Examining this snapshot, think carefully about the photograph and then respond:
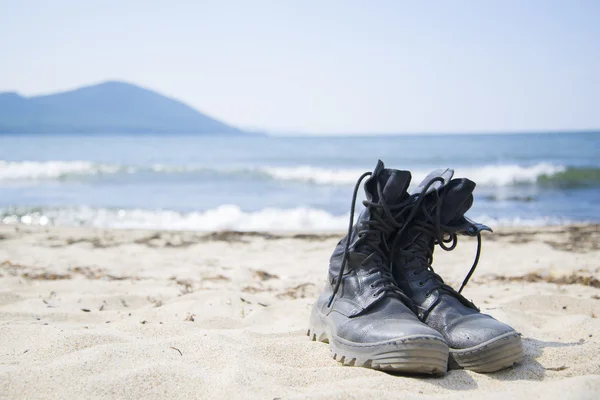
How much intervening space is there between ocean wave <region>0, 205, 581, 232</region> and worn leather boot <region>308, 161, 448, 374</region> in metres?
5.18

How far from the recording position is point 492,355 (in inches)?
72.5

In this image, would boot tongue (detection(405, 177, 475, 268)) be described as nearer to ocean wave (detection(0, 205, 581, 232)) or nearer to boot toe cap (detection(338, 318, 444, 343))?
boot toe cap (detection(338, 318, 444, 343))

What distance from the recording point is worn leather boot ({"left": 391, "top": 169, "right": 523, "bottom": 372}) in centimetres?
187

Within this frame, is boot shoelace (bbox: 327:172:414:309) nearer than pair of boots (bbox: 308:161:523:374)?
No

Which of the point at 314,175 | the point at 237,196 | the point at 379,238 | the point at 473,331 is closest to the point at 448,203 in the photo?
the point at 379,238

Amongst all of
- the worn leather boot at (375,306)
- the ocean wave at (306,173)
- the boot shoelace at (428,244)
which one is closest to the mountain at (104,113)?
the ocean wave at (306,173)

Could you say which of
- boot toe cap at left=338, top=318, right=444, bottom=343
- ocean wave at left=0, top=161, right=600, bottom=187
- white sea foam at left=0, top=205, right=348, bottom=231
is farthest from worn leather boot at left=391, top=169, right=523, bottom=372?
ocean wave at left=0, top=161, right=600, bottom=187

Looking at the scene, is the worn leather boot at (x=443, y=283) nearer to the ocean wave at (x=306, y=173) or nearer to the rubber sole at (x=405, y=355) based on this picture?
the rubber sole at (x=405, y=355)

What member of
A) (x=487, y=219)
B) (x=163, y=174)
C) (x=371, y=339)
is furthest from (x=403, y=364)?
(x=163, y=174)

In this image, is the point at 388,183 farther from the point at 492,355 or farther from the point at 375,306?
the point at 492,355

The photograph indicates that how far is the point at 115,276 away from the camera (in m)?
3.83

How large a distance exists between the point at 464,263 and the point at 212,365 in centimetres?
300

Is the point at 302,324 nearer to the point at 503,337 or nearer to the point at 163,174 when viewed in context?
the point at 503,337

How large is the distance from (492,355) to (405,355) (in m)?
0.32
